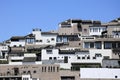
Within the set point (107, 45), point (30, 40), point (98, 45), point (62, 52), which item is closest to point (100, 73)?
point (62, 52)

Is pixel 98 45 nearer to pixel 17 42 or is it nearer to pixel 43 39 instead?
pixel 43 39

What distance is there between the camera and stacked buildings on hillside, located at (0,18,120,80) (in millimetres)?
56688

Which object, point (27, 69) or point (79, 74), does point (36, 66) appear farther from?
point (79, 74)

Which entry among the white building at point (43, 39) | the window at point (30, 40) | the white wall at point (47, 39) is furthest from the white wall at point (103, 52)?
the window at point (30, 40)

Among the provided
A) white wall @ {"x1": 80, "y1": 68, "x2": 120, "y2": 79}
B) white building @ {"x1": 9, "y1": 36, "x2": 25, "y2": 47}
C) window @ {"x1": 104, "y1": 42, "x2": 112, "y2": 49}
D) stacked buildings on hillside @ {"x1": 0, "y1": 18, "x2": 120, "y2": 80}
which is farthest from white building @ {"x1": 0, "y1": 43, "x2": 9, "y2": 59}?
white wall @ {"x1": 80, "y1": 68, "x2": 120, "y2": 79}

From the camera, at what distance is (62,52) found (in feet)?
204

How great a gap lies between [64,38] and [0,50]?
11003 mm

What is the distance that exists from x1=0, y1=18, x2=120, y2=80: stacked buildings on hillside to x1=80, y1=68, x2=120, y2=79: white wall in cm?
82

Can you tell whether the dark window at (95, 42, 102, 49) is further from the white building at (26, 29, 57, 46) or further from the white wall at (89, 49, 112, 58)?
the white building at (26, 29, 57, 46)

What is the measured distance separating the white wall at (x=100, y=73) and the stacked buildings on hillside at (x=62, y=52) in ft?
2.69

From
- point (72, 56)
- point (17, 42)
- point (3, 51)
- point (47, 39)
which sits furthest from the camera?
point (17, 42)

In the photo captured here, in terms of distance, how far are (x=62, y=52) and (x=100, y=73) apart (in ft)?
29.0

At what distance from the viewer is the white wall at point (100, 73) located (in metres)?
54.9

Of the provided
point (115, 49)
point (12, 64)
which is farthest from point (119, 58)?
point (12, 64)
